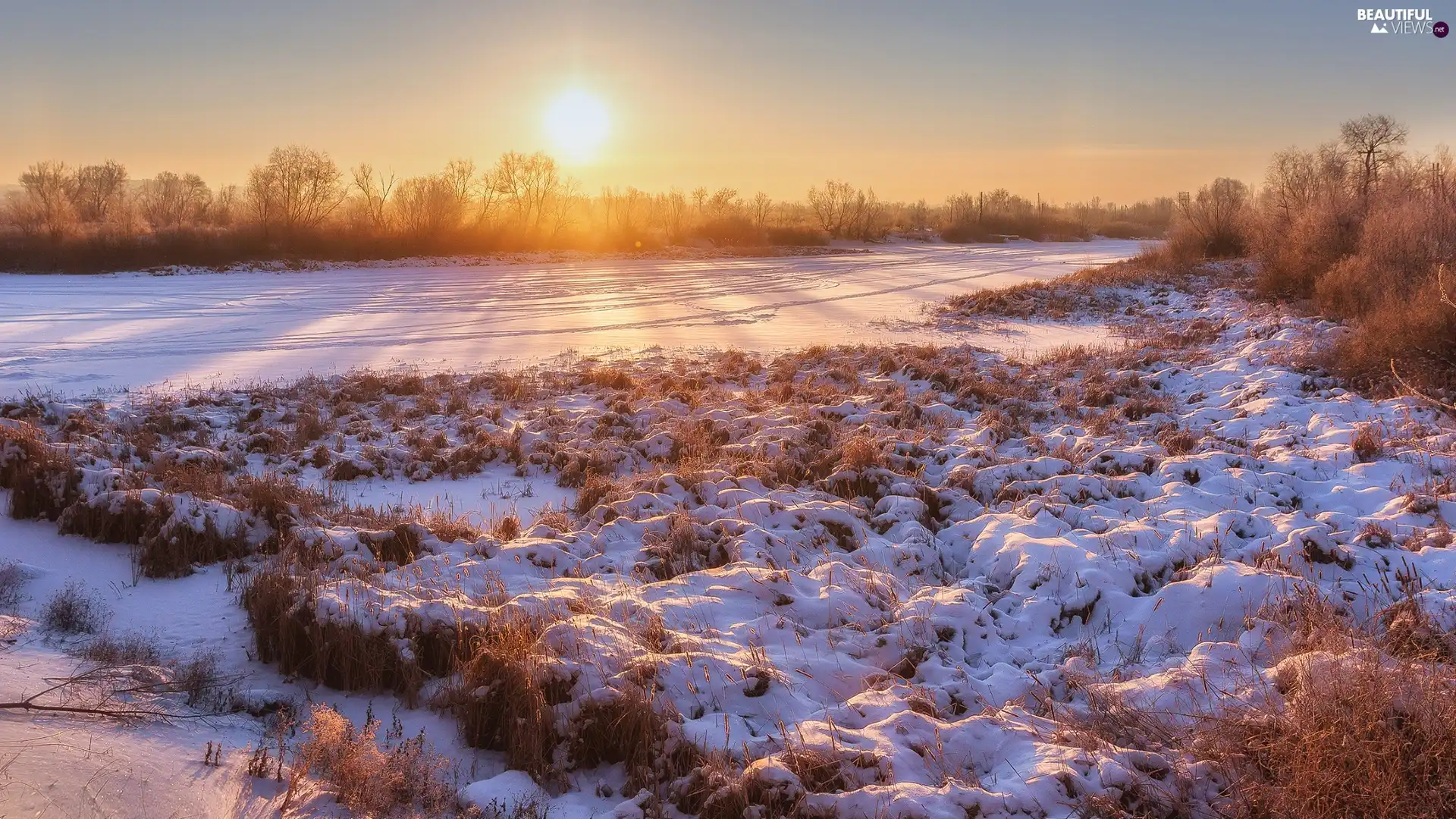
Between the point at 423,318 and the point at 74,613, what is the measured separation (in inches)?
716

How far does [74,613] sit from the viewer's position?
573cm

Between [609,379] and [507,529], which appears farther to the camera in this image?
[609,379]

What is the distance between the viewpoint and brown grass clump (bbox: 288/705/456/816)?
3865mm

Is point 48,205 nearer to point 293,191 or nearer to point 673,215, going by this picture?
point 293,191

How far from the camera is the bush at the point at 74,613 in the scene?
555 centimetres

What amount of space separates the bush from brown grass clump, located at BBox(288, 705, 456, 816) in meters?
2.48

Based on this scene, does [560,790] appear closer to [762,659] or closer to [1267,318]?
[762,659]

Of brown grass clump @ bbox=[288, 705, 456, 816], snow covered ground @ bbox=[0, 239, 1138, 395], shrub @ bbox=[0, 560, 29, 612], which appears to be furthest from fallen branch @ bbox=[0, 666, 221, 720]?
snow covered ground @ bbox=[0, 239, 1138, 395]

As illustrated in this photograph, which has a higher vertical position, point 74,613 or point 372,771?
point 74,613

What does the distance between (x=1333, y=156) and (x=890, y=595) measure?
1643 inches

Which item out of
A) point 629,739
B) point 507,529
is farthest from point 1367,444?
point 507,529

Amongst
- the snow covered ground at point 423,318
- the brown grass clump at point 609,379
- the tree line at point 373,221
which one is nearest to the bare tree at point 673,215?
the tree line at point 373,221

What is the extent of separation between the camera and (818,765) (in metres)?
4.09

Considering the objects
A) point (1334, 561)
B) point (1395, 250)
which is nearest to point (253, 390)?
point (1334, 561)
